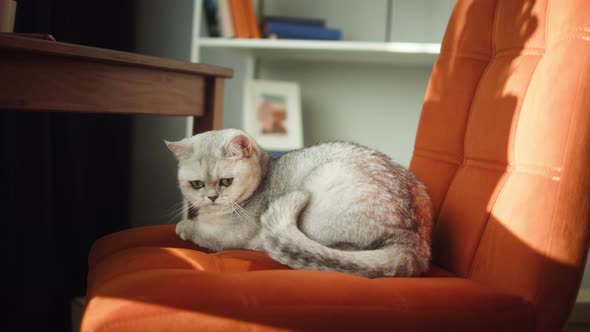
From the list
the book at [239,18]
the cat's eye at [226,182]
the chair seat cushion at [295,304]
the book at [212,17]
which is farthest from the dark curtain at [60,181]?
the chair seat cushion at [295,304]

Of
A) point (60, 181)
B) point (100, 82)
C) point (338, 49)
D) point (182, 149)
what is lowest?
point (60, 181)

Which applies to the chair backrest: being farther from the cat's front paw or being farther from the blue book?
the blue book

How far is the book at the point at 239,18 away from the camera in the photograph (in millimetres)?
2018

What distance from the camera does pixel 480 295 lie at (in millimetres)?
868

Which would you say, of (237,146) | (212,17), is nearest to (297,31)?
(212,17)

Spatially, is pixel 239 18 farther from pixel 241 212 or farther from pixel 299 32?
pixel 241 212

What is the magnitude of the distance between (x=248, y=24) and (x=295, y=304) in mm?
1492

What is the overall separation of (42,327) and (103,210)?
0.59m

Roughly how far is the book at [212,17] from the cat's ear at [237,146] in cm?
95

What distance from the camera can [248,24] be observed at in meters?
2.05

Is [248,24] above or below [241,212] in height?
above

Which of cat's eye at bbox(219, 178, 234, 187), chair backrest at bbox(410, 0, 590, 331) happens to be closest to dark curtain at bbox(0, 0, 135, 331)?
cat's eye at bbox(219, 178, 234, 187)

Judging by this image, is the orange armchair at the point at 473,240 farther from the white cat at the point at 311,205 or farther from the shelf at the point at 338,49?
the shelf at the point at 338,49

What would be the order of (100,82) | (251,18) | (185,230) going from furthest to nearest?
(251,18), (185,230), (100,82)
